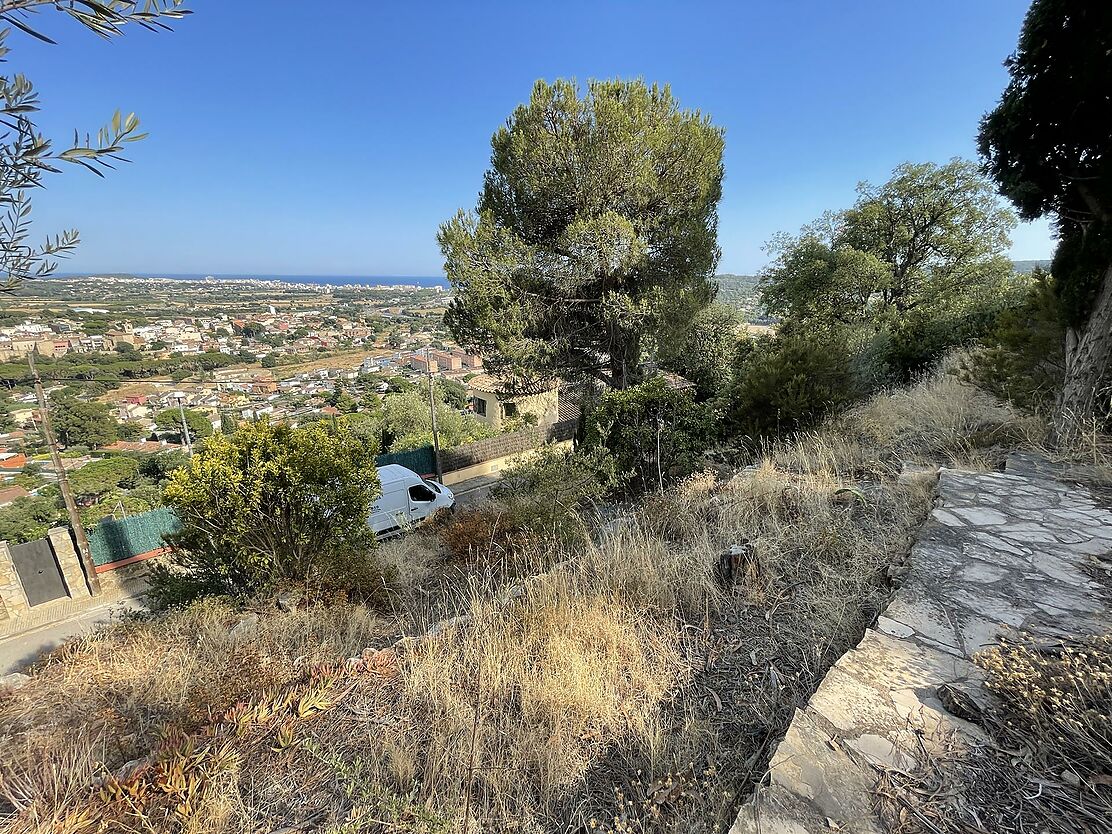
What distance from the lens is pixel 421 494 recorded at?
30.5 feet

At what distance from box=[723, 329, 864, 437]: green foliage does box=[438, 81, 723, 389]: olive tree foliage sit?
3.66 m

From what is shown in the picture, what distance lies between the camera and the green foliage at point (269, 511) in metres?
3.69

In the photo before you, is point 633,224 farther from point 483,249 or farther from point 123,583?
point 123,583

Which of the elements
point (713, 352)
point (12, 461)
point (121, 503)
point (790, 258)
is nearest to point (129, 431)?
point (12, 461)

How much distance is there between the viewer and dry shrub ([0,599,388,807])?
1733 millimetres

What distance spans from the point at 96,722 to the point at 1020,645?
390 centimetres

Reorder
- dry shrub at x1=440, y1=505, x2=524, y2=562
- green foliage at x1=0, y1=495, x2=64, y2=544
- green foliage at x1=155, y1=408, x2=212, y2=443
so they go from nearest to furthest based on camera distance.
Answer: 1. dry shrub at x1=440, y1=505, x2=524, y2=562
2. green foliage at x1=0, y1=495, x2=64, y2=544
3. green foliage at x1=155, y1=408, x2=212, y2=443

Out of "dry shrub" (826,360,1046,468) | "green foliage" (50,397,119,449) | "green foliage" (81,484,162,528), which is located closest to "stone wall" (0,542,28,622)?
"green foliage" (81,484,162,528)

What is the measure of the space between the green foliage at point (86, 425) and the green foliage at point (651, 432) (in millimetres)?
16450

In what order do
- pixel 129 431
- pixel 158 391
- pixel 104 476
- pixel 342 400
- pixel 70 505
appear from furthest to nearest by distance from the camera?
pixel 342 400 < pixel 158 391 < pixel 129 431 < pixel 104 476 < pixel 70 505

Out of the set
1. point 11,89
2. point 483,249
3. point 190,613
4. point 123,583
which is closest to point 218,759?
point 11,89

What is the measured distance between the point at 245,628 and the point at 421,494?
6237 mm

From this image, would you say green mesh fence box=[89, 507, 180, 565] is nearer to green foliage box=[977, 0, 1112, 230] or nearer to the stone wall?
the stone wall

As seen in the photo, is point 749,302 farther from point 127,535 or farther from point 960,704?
point 127,535
